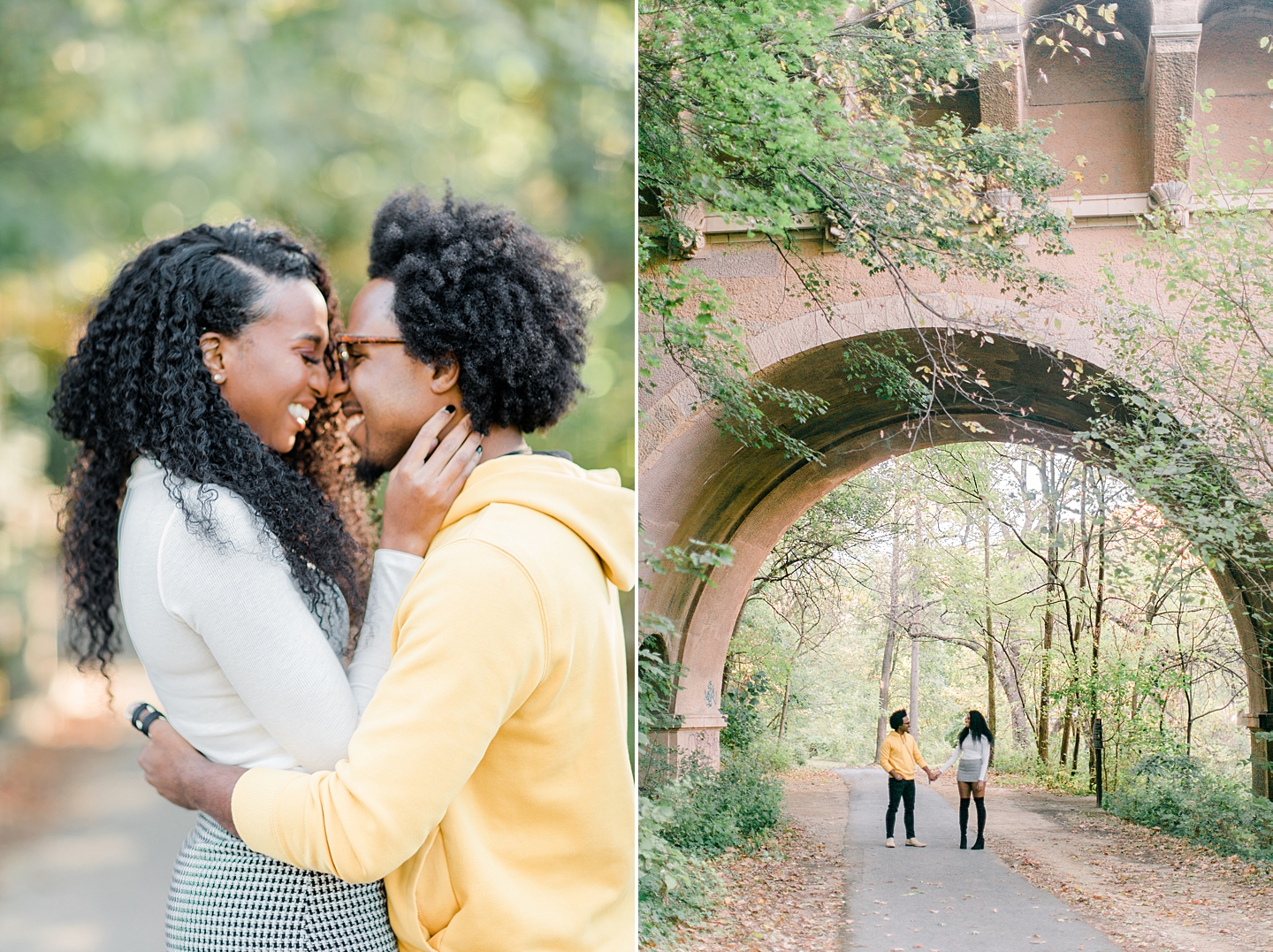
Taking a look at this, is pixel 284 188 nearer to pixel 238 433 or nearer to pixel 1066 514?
pixel 238 433

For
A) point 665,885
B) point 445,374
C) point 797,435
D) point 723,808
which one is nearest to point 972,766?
point 723,808

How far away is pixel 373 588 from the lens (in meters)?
1.12

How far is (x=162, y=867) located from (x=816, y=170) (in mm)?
2129

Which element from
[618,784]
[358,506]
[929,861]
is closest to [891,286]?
[929,861]

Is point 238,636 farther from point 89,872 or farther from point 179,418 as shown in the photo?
point 89,872

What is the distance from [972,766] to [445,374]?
164cm

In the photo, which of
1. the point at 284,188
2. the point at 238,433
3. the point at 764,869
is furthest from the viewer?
the point at 764,869

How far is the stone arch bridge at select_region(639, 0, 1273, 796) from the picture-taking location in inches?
93.1

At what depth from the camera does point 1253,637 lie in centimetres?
225

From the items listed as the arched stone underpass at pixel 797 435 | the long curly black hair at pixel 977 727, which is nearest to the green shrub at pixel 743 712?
the arched stone underpass at pixel 797 435

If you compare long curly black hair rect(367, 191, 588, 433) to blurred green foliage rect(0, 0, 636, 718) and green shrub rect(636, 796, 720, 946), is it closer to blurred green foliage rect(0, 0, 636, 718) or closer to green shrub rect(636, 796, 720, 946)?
blurred green foliage rect(0, 0, 636, 718)

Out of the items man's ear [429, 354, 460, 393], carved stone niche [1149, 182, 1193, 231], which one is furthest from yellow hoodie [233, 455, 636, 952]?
carved stone niche [1149, 182, 1193, 231]

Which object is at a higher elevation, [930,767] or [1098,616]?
[1098,616]

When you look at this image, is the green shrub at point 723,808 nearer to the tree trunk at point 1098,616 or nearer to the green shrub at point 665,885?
the green shrub at point 665,885
